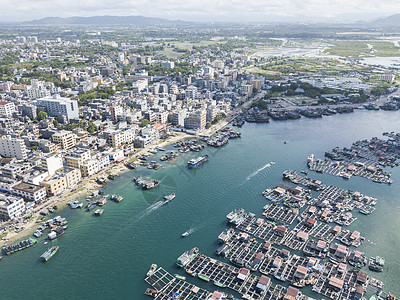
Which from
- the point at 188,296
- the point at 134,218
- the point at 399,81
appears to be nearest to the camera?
the point at 188,296

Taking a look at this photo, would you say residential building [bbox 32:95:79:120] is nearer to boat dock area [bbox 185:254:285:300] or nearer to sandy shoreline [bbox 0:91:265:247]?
sandy shoreline [bbox 0:91:265:247]

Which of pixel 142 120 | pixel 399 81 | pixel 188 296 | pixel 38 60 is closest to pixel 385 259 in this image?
pixel 188 296

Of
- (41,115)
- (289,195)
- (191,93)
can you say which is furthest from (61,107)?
(289,195)

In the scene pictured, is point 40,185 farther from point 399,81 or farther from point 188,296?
point 399,81

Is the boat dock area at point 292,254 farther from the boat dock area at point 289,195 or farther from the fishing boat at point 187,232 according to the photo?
the fishing boat at point 187,232

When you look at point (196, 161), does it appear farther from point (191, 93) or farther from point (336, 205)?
point (191, 93)
